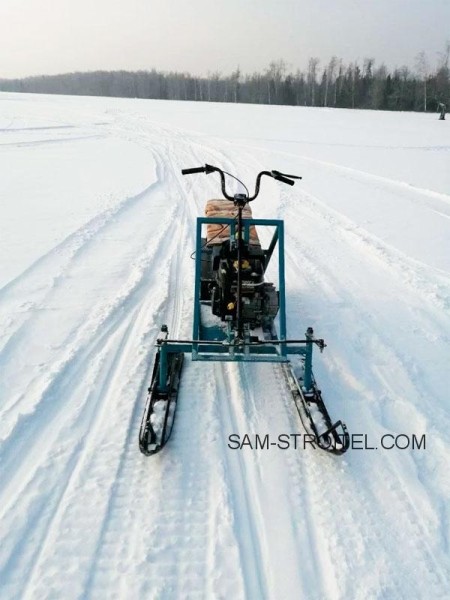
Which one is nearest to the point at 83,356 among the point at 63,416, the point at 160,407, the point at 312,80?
the point at 63,416

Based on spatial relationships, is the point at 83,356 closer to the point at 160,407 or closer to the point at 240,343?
the point at 160,407

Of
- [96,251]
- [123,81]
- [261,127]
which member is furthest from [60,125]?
[123,81]

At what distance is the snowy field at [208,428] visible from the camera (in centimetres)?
276

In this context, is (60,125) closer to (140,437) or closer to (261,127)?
(261,127)

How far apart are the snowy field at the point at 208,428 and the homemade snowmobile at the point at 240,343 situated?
0.14 m

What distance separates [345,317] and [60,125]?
2860 centimetres

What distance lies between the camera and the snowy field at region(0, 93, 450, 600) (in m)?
2.76

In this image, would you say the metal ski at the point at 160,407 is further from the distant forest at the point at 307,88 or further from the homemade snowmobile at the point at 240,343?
the distant forest at the point at 307,88

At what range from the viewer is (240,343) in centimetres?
401

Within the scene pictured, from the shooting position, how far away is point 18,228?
9195 millimetres

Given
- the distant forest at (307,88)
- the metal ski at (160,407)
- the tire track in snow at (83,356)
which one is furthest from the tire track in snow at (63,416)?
the distant forest at (307,88)

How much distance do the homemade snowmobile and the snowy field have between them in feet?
0.47

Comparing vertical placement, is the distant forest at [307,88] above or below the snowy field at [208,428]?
above

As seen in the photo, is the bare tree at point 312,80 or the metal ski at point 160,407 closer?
the metal ski at point 160,407
